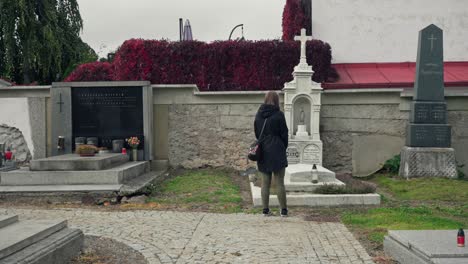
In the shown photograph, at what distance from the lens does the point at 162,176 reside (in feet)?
39.4

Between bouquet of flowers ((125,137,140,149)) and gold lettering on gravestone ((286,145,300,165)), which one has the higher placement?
bouquet of flowers ((125,137,140,149))

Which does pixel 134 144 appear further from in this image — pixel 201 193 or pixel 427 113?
pixel 427 113

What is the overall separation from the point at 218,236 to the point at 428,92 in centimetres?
768

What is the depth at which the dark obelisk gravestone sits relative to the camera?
39.1ft

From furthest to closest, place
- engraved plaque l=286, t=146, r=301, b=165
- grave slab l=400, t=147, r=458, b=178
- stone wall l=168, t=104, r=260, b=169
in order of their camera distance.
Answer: stone wall l=168, t=104, r=260, b=169, engraved plaque l=286, t=146, r=301, b=165, grave slab l=400, t=147, r=458, b=178

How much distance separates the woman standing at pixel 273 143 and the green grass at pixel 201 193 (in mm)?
1042

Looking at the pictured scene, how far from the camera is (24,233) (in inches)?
179

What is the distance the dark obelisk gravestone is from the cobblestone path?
17.5 feet

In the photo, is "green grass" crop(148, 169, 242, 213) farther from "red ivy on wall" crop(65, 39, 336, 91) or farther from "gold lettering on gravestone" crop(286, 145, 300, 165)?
"red ivy on wall" crop(65, 39, 336, 91)

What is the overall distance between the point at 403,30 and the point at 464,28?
206cm

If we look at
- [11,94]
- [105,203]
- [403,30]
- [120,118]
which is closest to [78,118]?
[120,118]

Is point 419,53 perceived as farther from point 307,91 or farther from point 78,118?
point 78,118

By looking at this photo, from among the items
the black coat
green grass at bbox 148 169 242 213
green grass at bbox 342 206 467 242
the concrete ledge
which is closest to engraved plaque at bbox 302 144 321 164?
green grass at bbox 148 169 242 213

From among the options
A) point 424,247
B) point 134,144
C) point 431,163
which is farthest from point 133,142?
point 424,247
